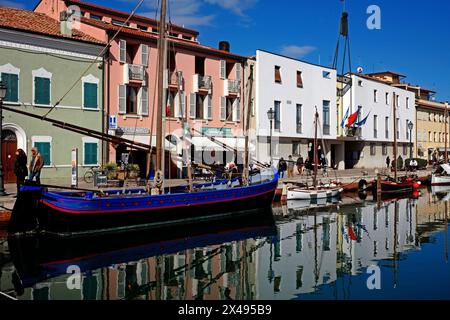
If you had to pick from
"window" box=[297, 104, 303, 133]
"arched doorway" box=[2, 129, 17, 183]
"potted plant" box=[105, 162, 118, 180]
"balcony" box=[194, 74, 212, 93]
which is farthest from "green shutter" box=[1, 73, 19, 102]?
"window" box=[297, 104, 303, 133]

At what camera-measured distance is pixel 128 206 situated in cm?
1752

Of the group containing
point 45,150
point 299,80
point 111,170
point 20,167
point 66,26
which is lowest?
point 111,170

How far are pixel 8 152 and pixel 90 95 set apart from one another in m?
5.48

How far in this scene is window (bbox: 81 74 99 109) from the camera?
87.2 feet

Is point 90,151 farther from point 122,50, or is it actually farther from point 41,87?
point 122,50

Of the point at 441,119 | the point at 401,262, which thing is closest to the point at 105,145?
the point at 401,262

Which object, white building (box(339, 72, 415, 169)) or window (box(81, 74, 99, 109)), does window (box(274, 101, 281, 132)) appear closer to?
white building (box(339, 72, 415, 169))

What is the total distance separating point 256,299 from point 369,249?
7.00 m

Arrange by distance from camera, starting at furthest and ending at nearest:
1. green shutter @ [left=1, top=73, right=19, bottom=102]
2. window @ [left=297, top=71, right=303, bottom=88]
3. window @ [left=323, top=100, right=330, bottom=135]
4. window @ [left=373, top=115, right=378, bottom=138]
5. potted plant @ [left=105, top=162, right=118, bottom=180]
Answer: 1. window @ [left=373, top=115, right=378, bottom=138]
2. window @ [left=323, top=100, right=330, bottom=135]
3. window @ [left=297, top=71, right=303, bottom=88]
4. potted plant @ [left=105, top=162, right=118, bottom=180]
5. green shutter @ [left=1, top=73, right=19, bottom=102]

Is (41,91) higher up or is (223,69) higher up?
(223,69)

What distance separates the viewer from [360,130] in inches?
1889

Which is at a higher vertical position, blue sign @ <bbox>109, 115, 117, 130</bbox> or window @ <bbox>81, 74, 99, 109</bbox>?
window @ <bbox>81, 74, 99, 109</bbox>

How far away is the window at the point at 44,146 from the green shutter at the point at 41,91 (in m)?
1.88

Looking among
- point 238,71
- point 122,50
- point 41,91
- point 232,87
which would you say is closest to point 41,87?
point 41,91
